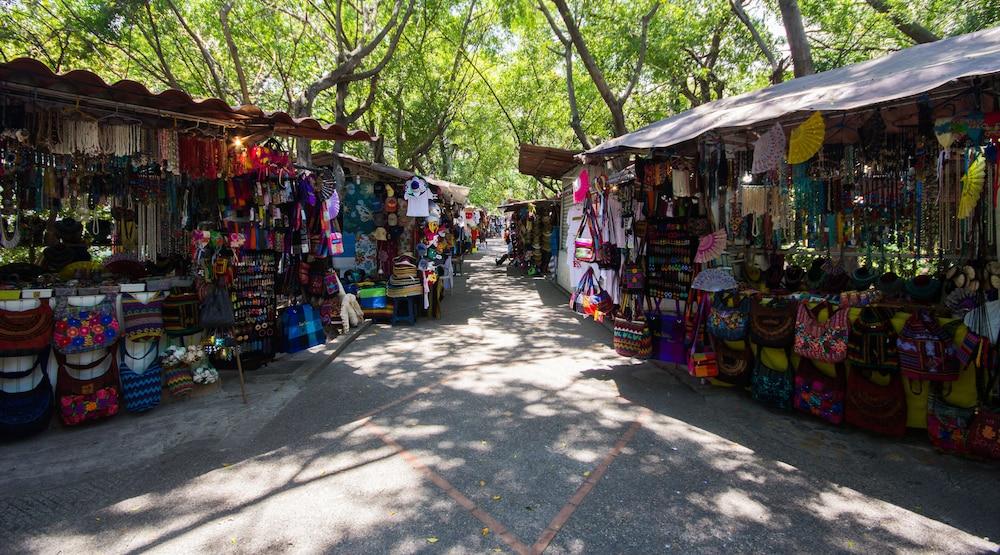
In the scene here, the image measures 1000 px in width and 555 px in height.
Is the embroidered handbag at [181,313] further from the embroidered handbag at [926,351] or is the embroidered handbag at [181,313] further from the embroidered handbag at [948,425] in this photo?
the embroidered handbag at [948,425]

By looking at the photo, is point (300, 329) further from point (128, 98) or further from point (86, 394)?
point (128, 98)

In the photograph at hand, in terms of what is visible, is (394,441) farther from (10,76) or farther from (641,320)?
(10,76)

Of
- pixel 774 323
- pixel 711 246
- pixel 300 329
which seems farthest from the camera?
pixel 300 329

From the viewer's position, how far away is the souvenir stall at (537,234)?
18.5m

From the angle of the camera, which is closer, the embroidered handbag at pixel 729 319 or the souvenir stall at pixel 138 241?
the souvenir stall at pixel 138 241

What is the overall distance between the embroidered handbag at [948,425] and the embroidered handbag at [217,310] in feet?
20.9

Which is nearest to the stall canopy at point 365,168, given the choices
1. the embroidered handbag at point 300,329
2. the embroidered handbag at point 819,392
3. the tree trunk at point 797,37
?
the embroidered handbag at point 300,329

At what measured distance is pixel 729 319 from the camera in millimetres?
5363

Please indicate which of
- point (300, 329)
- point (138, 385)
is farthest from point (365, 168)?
point (138, 385)

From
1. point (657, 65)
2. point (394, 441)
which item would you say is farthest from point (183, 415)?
point (657, 65)

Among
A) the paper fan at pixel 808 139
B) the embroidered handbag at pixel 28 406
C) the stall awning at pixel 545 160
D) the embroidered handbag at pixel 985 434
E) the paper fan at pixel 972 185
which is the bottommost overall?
the embroidered handbag at pixel 985 434

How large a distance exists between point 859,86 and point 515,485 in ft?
12.7

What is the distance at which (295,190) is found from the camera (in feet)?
21.9

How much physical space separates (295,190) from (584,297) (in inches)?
163
